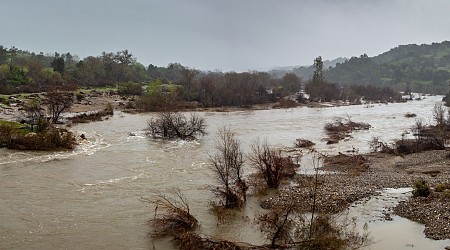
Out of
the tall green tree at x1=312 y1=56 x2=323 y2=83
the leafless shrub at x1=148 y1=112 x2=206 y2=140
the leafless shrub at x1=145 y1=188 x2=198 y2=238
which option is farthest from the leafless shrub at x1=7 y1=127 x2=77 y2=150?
the tall green tree at x1=312 y1=56 x2=323 y2=83

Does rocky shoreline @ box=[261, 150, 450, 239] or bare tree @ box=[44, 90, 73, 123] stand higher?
bare tree @ box=[44, 90, 73, 123]

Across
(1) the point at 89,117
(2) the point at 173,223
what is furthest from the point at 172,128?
(2) the point at 173,223

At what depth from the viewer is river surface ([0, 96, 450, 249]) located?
1894cm

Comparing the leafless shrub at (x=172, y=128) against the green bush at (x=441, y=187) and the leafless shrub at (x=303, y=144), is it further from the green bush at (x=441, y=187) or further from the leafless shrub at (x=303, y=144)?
the green bush at (x=441, y=187)

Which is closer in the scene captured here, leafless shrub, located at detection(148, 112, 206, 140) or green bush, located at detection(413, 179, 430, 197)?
green bush, located at detection(413, 179, 430, 197)

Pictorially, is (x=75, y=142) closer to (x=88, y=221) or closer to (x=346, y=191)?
(x=88, y=221)

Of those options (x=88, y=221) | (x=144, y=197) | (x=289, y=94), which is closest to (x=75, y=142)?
(x=144, y=197)

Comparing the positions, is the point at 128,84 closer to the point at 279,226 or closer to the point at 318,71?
the point at 318,71

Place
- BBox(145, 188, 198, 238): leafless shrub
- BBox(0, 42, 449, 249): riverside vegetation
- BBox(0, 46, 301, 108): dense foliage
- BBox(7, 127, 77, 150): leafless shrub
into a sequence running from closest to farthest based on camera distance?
BBox(0, 42, 449, 249): riverside vegetation < BBox(145, 188, 198, 238): leafless shrub < BBox(7, 127, 77, 150): leafless shrub < BBox(0, 46, 301, 108): dense foliage

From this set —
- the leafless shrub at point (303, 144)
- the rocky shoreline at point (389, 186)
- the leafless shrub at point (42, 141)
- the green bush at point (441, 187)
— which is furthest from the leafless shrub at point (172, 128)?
the green bush at point (441, 187)

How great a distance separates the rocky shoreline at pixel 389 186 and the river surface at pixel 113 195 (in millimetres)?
865

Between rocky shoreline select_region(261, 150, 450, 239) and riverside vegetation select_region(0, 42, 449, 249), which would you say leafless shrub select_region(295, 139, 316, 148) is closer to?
riverside vegetation select_region(0, 42, 449, 249)

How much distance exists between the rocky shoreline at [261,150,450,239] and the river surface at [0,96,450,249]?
865 mm

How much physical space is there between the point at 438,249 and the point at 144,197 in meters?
16.1
